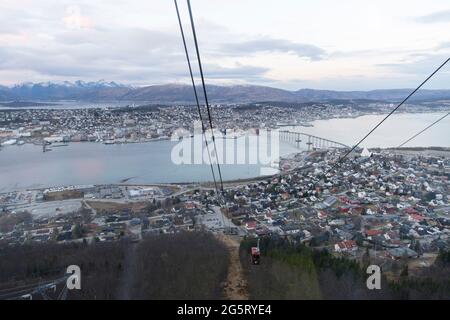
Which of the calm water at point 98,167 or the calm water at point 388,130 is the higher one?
the calm water at point 388,130

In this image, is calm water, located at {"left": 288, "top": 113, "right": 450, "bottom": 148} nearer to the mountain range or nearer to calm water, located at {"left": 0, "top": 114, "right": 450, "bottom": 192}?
calm water, located at {"left": 0, "top": 114, "right": 450, "bottom": 192}

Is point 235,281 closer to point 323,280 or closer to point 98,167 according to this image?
point 323,280

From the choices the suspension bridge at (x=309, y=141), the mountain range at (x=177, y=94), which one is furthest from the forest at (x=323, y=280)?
the mountain range at (x=177, y=94)

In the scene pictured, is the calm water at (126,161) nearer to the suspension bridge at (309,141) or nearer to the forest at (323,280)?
the suspension bridge at (309,141)

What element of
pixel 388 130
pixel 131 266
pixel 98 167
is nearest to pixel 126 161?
pixel 98 167

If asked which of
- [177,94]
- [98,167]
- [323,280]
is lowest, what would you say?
[98,167]

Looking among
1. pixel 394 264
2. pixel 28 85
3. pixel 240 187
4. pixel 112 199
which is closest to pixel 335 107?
pixel 240 187

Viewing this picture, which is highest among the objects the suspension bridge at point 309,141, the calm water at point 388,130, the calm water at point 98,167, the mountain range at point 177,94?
the mountain range at point 177,94
